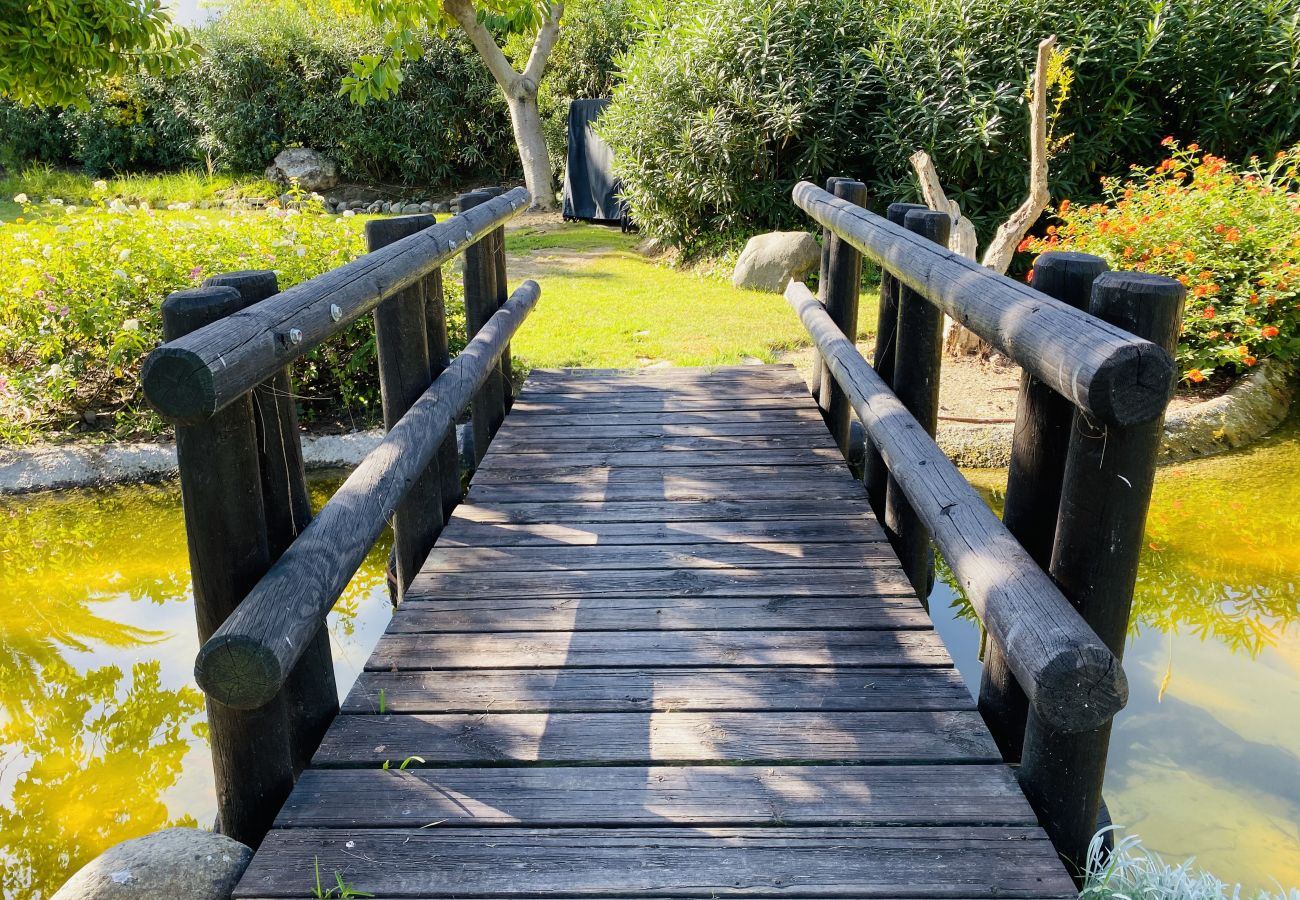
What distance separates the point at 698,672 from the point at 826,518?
1.19 meters

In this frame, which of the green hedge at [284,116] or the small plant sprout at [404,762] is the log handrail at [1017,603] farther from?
the green hedge at [284,116]

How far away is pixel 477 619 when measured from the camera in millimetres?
2977

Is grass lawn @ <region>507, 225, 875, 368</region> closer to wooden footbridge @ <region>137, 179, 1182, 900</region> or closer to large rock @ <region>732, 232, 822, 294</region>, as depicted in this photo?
large rock @ <region>732, 232, 822, 294</region>

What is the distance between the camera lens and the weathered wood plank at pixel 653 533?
139 inches

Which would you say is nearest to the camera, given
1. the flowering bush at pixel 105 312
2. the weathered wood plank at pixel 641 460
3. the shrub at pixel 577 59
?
the weathered wood plank at pixel 641 460

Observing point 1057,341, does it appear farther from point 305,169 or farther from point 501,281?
point 305,169

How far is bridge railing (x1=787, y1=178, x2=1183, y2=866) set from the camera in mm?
1713

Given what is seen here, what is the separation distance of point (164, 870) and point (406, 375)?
199 cm

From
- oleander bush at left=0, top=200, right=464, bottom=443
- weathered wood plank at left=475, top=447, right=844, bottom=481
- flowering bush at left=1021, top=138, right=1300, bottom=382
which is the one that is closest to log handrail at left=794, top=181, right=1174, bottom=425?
weathered wood plank at left=475, top=447, right=844, bottom=481

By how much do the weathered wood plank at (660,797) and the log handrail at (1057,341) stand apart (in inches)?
34.1

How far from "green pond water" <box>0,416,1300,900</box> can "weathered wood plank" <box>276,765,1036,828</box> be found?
1.00 metres

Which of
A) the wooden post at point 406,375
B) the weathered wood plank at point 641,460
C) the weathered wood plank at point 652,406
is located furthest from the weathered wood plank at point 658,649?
the weathered wood plank at point 652,406

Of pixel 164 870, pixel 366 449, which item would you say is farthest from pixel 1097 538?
pixel 366 449

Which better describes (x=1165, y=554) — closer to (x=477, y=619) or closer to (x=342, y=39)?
(x=477, y=619)
